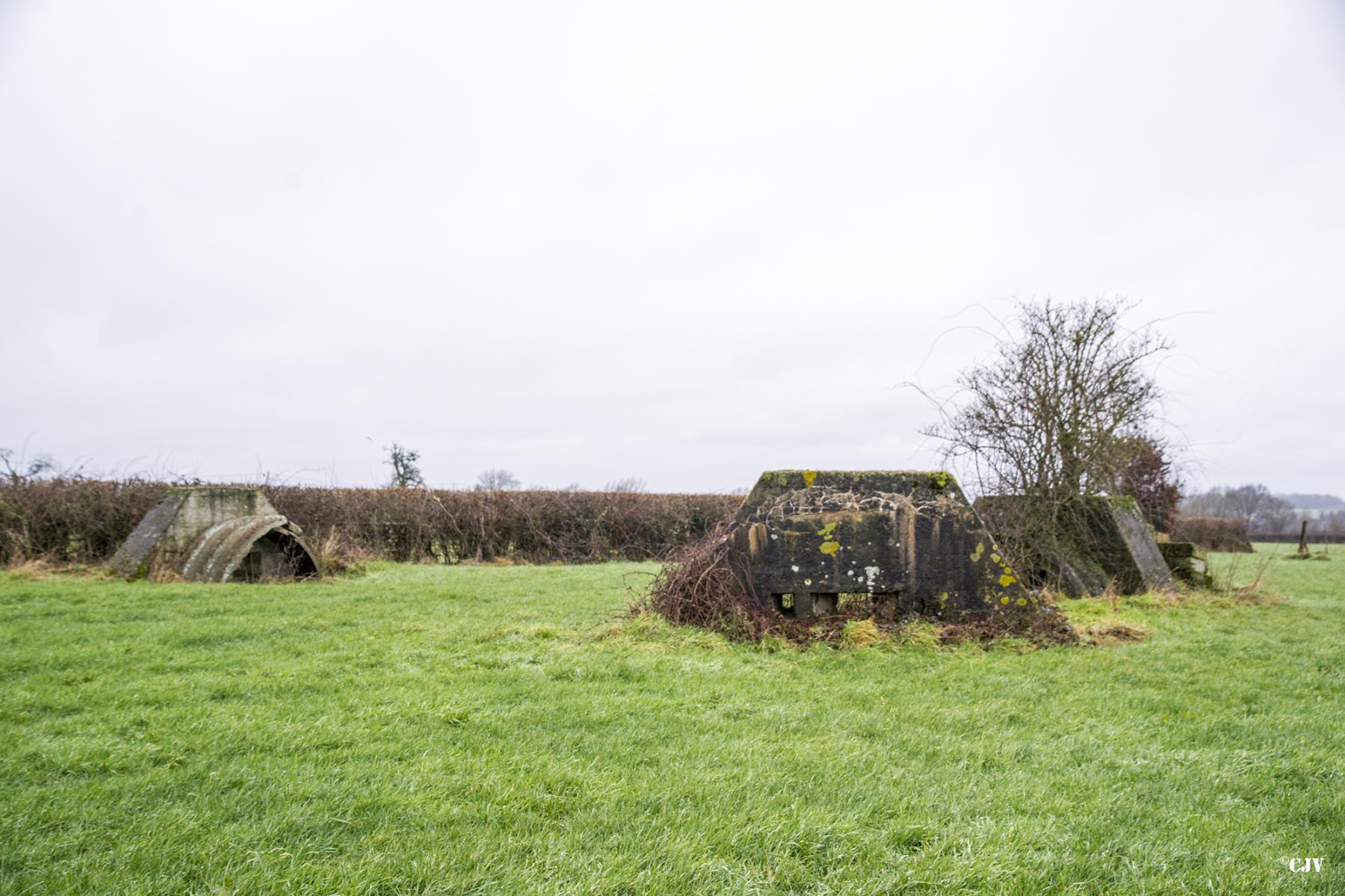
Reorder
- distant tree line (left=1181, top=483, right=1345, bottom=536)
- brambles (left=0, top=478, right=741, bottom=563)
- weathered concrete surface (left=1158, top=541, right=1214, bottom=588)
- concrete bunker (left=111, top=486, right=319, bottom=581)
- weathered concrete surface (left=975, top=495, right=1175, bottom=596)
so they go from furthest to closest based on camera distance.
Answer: distant tree line (left=1181, top=483, right=1345, bottom=536) < brambles (left=0, top=478, right=741, bottom=563) < weathered concrete surface (left=1158, top=541, right=1214, bottom=588) < weathered concrete surface (left=975, top=495, right=1175, bottom=596) < concrete bunker (left=111, top=486, right=319, bottom=581)

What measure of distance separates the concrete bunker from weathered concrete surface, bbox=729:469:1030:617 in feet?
25.1

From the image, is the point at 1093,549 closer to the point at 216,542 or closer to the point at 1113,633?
the point at 1113,633

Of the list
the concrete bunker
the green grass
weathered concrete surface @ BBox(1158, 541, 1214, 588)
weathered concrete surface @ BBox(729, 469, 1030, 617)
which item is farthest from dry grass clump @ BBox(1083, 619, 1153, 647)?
the concrete bunker

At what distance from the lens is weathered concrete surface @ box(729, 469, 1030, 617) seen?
6875mm

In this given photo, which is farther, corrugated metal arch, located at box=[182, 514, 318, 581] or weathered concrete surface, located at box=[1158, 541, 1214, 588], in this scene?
weathered concrete surface, located at box=[1158, 541, 1214, 588]

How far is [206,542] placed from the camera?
33.8 feet

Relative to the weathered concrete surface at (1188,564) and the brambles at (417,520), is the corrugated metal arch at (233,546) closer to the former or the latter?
the brambles at (417,520)

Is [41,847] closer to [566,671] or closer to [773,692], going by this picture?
[566,671]

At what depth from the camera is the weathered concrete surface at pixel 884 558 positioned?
6.88 metres

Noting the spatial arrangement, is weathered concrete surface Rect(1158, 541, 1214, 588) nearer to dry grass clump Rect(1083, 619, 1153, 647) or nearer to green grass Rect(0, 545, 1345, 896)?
dry grass clump Rect(1083, 619, 1153, 647)

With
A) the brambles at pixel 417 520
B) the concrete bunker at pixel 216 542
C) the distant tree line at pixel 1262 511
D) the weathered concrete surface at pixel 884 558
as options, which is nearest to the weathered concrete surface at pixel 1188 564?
the weathered concrete surface at pixel 884 558

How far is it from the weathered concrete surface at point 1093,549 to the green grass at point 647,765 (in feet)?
13.8

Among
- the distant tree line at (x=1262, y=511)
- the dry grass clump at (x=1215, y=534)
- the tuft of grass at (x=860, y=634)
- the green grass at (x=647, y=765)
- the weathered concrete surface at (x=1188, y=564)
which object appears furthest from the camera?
the distant tree line at (x=1262, y=511)

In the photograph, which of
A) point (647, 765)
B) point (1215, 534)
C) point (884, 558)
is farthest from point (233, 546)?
point (1215, 534)
